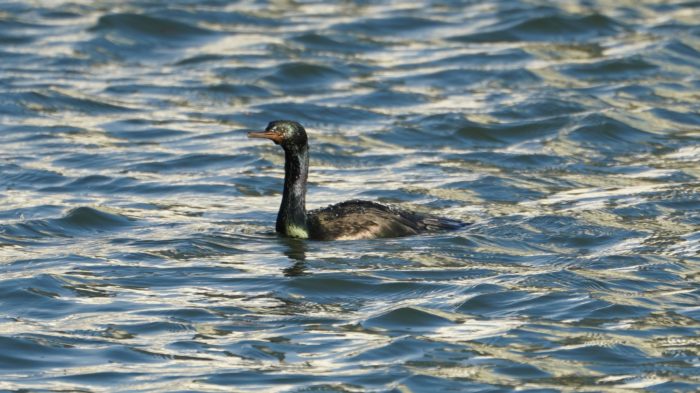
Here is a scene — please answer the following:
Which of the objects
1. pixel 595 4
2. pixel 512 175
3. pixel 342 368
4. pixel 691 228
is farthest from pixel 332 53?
pixel 342 368

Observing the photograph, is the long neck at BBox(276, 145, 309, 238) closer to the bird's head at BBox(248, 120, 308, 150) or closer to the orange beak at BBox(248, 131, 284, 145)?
the bird's head at BBox(248, 120, 308, 150)

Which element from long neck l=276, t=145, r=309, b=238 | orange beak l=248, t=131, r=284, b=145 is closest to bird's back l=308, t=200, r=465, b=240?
long neck l=276, t=145, r=309, b=238

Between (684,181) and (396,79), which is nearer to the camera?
(684,181)

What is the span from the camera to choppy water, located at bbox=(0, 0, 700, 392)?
33.2 feet

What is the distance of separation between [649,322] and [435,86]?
1052 centimetres

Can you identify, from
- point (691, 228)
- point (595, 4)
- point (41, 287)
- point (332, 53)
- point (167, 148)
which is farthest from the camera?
point (595, 4)

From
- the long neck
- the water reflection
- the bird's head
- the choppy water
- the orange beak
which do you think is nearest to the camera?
the choppy water

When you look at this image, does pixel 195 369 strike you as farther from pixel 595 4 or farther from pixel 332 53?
pixel 595 4

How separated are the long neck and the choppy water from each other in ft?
0.53

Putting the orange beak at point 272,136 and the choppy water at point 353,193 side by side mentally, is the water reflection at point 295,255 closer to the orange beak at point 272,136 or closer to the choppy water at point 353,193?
the choppy water at point 353,193

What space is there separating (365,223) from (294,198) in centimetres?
68

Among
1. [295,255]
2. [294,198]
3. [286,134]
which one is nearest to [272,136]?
[286,134]

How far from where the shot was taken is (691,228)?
45.0 ft

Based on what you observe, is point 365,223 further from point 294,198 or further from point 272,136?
point 272,136
